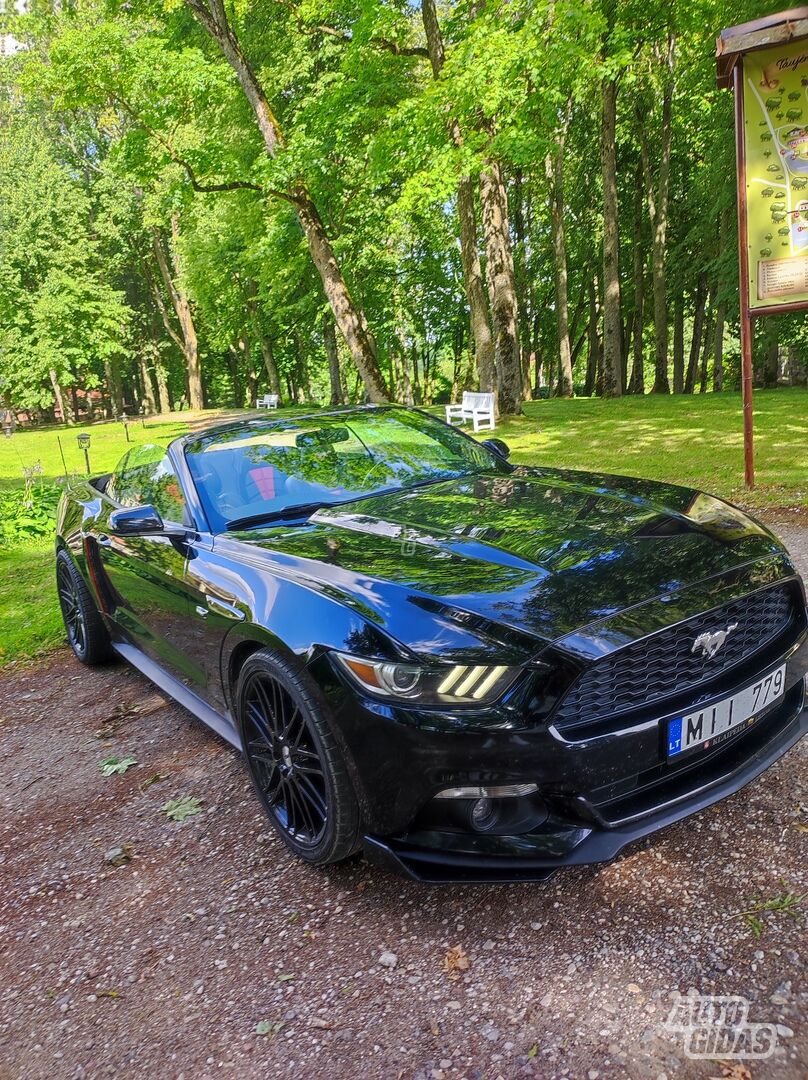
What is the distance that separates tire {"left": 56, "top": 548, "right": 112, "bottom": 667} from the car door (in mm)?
431

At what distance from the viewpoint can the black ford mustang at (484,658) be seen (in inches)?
79.0

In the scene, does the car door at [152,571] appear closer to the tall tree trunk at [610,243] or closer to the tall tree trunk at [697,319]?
the tall tree trunk at [610,243]

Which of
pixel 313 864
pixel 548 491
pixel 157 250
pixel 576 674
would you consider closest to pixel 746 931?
pixel 576 674

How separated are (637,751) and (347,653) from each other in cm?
84

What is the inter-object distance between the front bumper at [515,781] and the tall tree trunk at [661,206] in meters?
20.8

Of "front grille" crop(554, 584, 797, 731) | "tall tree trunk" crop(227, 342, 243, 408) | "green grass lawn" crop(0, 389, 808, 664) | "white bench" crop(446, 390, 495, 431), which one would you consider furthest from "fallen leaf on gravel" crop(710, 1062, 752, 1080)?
"tall tree trunk" crop(227, 342, 243, 408)

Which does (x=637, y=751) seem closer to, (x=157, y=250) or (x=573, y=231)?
(x=573, y=231)

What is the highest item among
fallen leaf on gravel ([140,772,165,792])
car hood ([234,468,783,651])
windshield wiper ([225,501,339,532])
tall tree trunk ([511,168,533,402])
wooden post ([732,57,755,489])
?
tall tree trunk ([511,168,533,402])

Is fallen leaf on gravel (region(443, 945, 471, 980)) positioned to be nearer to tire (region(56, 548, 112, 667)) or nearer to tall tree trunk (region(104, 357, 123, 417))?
tire (region(56, 548, 112, 667))

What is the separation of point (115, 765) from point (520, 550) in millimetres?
2220

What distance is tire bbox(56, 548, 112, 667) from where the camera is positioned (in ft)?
15.4

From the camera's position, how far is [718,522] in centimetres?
275

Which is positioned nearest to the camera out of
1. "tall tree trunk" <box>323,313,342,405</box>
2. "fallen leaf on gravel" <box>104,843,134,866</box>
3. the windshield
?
"fallen leaf on gravel" <box>104,843,134,866</box>

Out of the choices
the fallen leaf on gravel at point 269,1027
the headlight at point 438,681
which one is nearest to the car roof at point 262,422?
the headlight at point 438,681
